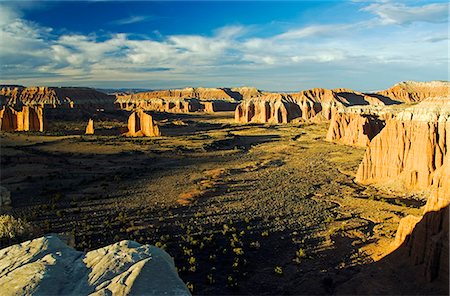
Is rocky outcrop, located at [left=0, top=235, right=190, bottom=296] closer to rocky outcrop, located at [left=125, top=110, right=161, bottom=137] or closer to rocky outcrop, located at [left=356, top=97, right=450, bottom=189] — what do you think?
rocky outcrop, located at [left=356, top=97, right=450, bottom=189]

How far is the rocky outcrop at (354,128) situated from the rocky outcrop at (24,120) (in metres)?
61.9

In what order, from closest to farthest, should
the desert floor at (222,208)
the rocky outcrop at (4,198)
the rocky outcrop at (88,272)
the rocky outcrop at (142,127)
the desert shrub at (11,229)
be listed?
1. the rocky outcrop at (88,272)
2. the desert shrub at (11,229)
3. the desert floor at (222,208)
4. the rocky outcrop at (4,198)
5. the rocky outcrop at (142,127)

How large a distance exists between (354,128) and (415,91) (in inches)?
4609

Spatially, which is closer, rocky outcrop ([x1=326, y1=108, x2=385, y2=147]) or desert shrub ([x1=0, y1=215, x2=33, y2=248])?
desert shrub ([x1=0, y1=215, x2=33, y2=248])

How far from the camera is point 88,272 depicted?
806 cm

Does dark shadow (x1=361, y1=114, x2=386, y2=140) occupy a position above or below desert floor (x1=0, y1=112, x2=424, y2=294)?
above

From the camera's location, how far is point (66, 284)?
7684 millimetres

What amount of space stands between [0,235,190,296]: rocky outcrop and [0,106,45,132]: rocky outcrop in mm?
75850

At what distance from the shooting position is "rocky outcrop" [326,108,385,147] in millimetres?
62531

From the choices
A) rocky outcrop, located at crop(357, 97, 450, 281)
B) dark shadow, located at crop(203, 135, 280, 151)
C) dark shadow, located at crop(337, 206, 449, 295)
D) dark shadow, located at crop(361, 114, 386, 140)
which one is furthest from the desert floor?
dark shadow, located at crop(203, 135, 280, 151)

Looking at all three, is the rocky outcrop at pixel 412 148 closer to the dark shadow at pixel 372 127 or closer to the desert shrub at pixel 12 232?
the dark shadow at pixel 372 127

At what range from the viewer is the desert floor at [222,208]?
18.3 metres

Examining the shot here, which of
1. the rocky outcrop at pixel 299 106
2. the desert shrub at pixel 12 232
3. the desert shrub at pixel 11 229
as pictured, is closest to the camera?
the desert shrub at pixel 12 232

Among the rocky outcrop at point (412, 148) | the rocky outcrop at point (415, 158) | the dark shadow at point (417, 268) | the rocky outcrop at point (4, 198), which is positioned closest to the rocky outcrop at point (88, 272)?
the dark shadow at point (417, 268)
